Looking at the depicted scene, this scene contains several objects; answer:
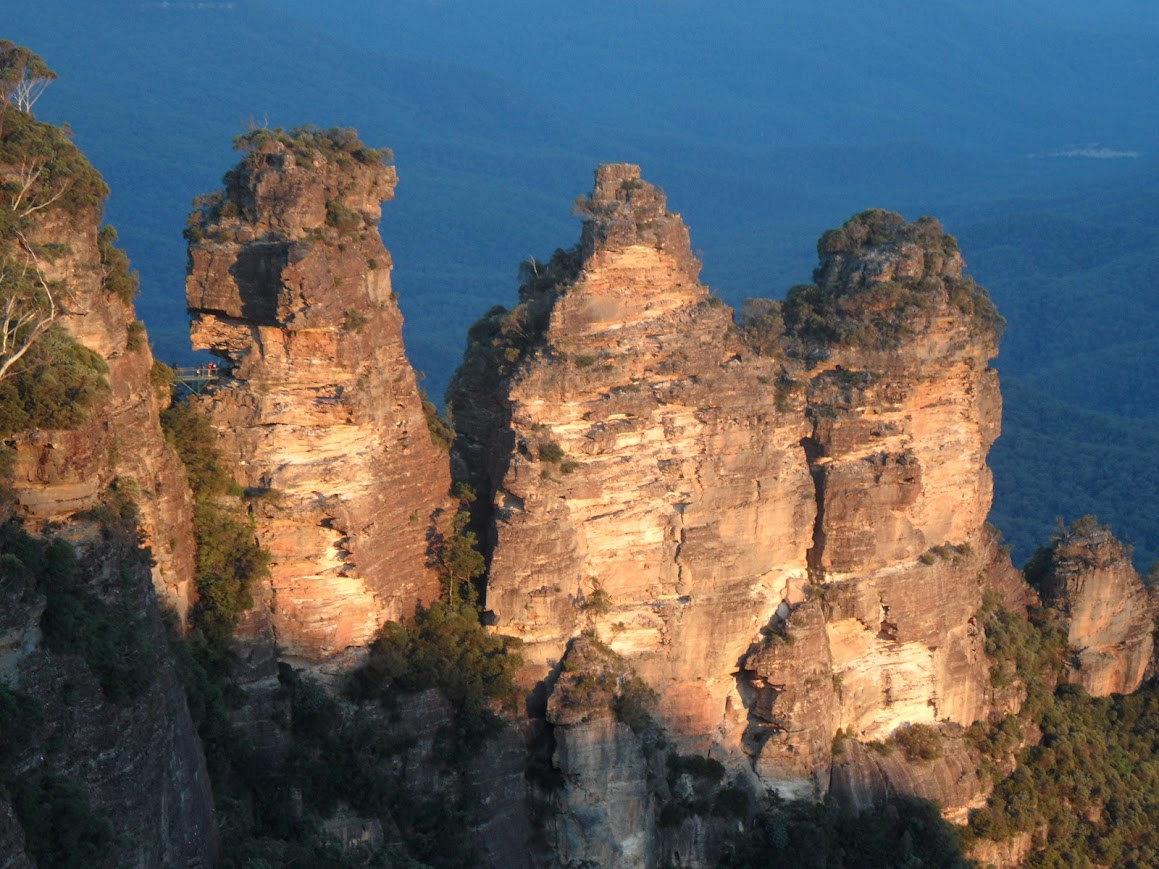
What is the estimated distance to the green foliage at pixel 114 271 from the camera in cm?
2606

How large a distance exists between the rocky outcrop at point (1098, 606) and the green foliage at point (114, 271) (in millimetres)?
25992

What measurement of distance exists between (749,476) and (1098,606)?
14.1m

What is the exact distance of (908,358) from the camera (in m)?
34.8

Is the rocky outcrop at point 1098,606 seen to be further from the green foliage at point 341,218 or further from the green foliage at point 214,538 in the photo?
the green foliage at point 214,538

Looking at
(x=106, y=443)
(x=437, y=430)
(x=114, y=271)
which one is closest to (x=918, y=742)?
(x=437, y=430)

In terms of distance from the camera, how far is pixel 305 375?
1148 inches

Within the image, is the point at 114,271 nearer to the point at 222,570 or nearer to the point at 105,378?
the point at 105,378

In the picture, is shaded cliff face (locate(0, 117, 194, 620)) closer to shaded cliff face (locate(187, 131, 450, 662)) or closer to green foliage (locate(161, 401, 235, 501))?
green foliage (locate(161, 401, 235, 501))

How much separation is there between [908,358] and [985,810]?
1070cm

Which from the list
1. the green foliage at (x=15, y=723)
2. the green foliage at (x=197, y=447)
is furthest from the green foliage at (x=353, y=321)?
the green foliage at (x=15, y=723)

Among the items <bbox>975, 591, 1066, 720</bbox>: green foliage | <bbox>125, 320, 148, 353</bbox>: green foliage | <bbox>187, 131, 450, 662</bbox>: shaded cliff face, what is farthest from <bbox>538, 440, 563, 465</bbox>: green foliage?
<bbox>975, 591, 1066, 720</bbox>: green foliage

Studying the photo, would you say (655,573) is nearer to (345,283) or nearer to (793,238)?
(345,283)

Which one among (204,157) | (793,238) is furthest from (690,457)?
(793,238)

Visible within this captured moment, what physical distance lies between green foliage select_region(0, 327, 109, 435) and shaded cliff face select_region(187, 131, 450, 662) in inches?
249
